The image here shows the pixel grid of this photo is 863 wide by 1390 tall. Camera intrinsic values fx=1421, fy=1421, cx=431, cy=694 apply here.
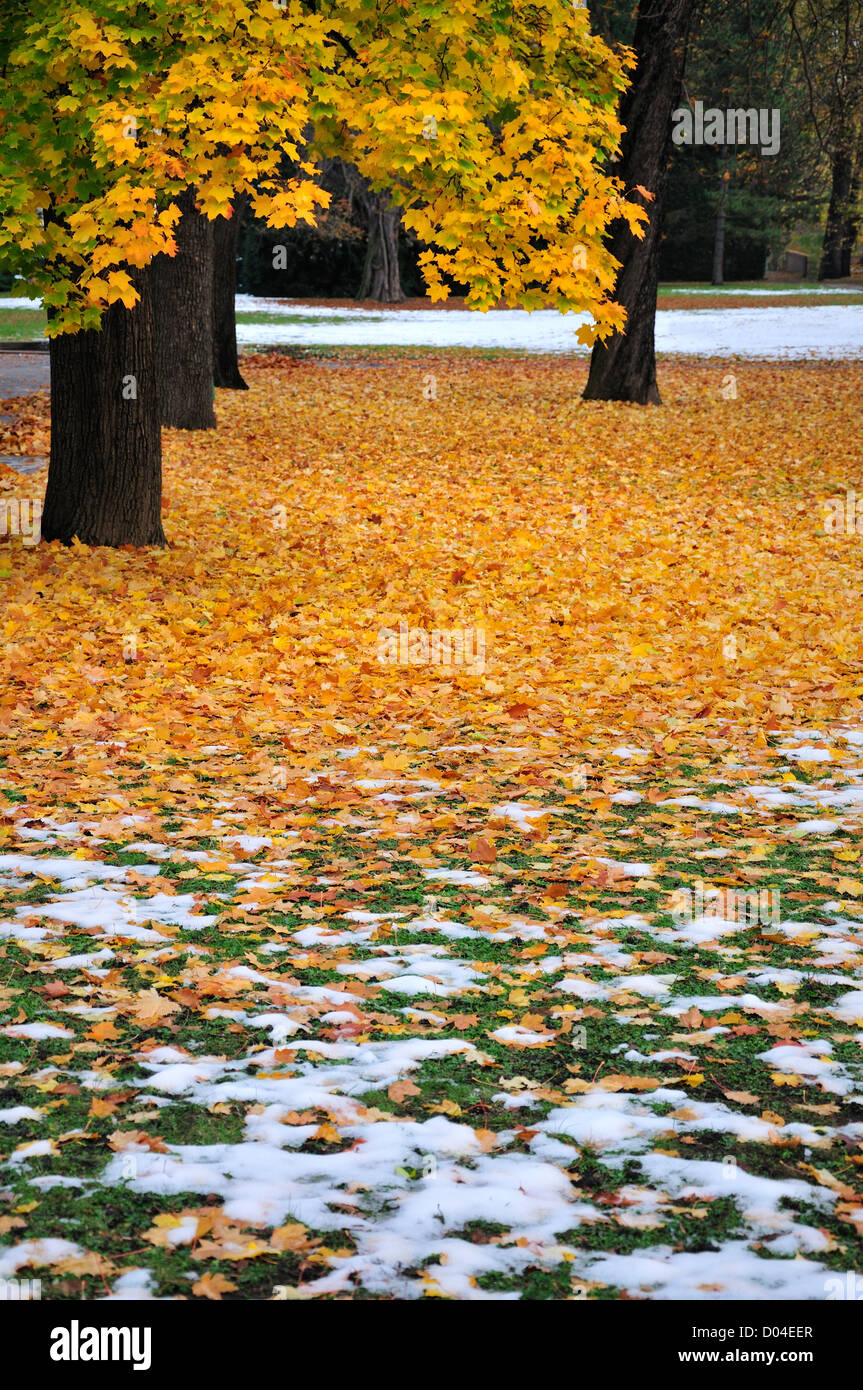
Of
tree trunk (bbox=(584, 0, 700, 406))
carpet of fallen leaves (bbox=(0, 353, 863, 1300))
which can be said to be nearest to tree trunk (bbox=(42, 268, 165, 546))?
carpet of fallen leaves (bbox=(0, 353, 863, 1300))

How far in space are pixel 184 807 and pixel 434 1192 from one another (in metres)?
3.25

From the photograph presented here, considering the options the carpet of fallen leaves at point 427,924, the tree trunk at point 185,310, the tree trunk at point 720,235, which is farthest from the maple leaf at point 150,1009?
the tree trunk at point 720,235

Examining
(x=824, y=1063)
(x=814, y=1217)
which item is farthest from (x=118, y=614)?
(x=814, y=1217)

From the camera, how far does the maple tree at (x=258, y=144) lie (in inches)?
317

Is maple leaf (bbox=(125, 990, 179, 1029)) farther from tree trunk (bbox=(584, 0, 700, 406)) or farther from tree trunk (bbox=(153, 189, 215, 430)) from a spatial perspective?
tree trunk (bbox=(584, 0, 700, 406))

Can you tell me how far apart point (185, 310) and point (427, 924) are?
12.8 meters

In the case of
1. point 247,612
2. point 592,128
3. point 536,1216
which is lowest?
point 536,1216

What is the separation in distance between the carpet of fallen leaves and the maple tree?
1826 millimetres

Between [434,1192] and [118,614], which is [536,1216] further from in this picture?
[118,614]

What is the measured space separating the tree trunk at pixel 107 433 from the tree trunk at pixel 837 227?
68.4ft

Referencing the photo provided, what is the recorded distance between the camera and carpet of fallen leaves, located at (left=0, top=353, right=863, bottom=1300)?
11.0 feet

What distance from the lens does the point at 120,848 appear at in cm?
591

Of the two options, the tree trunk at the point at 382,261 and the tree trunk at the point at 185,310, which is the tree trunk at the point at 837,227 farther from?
the tree trunk at the point at 185,310

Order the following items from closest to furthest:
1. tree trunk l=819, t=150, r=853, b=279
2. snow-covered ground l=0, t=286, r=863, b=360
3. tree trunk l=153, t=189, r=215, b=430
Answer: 1. tree trunk l=153, t=189, r=215, b=430
2. snow-covered ground l=0, t=286, r=863, b=360
3. tree trunk l=819, t=150, r=853, b=279
